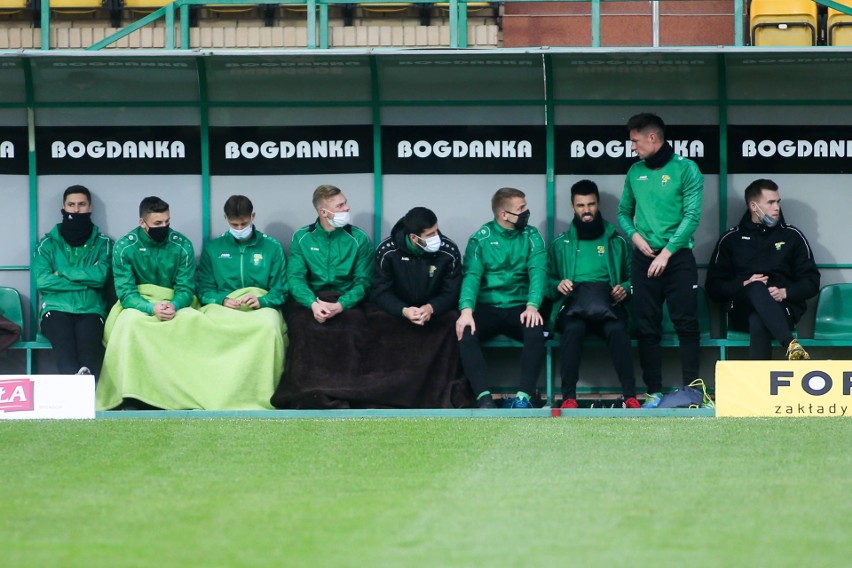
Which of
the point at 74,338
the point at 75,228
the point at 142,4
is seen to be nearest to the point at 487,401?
the point at 74,338

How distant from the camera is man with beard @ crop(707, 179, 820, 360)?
10.2m

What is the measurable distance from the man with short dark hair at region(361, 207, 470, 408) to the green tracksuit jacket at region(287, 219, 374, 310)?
0.65 feet

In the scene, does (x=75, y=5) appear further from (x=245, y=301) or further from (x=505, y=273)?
(x=505, y=273)

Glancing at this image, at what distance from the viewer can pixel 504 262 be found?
10.5 meters

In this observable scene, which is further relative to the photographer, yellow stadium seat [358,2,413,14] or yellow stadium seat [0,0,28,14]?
yellow stadium seat [358,2,413,14]

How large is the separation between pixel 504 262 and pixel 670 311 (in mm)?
1292

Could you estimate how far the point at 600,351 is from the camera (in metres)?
11.2

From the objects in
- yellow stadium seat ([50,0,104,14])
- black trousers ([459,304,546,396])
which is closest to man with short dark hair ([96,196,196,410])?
black trousers ([459,304,546,396])

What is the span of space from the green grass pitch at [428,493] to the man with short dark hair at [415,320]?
1.09 meters

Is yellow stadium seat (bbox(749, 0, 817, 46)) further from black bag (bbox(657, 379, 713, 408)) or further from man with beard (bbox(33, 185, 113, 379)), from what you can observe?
man with beard (bbox(33, 185, 113, 379))

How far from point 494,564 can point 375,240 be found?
260 inches

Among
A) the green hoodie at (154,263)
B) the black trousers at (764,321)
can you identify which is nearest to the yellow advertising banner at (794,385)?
the black trousers at (764,321)

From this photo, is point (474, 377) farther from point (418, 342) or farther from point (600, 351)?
point (600, 351)

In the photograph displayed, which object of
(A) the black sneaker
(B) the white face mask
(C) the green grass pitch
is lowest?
(C) the green grass pitch
